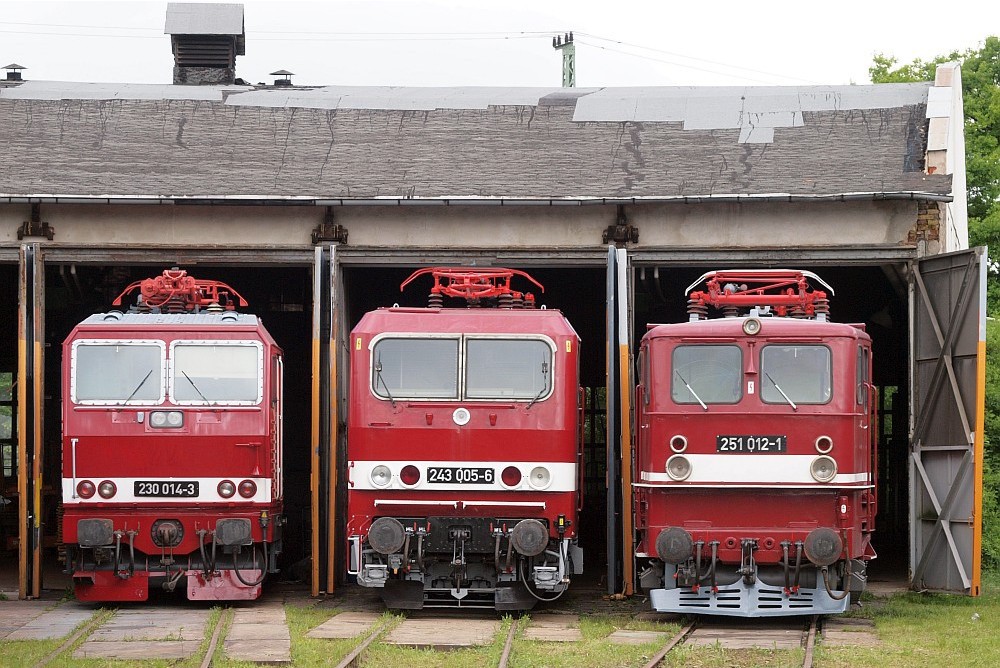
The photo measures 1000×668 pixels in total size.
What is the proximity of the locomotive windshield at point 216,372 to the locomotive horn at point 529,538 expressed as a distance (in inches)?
121

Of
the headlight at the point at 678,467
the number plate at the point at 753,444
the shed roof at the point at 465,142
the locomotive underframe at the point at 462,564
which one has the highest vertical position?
the shed roof at the point at 465,142

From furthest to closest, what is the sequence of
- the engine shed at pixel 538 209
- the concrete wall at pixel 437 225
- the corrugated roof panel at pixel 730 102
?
1. the corrugated roof panel at pixel 730 102
2. the concrete wall at pixel 437 225
3. the engine shed at pixel 538 209

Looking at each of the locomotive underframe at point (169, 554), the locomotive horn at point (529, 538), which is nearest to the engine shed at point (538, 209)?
the locomotive underframe at point (169, 554)

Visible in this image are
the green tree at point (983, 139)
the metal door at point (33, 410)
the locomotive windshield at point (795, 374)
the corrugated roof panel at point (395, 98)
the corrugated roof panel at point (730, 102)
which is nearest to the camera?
the locomotive windshield at point (795, 374)

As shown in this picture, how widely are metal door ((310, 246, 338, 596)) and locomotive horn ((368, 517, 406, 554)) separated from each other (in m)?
2.73

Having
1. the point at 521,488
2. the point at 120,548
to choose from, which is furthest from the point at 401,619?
the point at 120,548

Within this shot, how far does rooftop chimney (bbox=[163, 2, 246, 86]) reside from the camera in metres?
22.9

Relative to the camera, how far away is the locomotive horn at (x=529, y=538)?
13.2 meters

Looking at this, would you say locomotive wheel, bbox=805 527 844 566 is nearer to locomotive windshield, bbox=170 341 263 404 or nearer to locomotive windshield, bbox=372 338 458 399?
locomotive windshield, bbox=372 338 458 399

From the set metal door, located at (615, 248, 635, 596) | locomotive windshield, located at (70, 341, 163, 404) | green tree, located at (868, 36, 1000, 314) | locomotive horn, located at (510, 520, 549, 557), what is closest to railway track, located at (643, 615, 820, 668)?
locomotive horn, located at (510, 520, 549, 557)

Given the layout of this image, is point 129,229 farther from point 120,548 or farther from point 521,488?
point 521,488

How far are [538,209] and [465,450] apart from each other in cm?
383

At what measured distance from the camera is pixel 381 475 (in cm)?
1352

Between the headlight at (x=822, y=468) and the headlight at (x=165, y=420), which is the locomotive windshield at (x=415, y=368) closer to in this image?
the headlight at (x=165, y=420)
